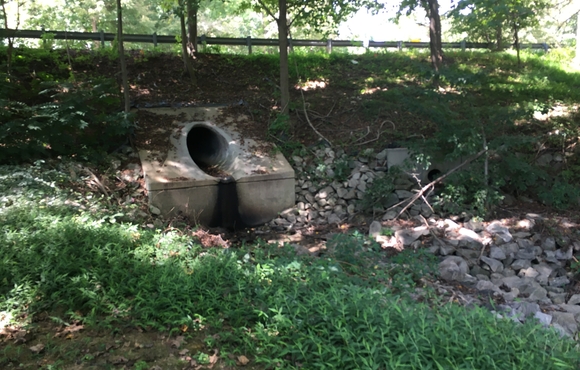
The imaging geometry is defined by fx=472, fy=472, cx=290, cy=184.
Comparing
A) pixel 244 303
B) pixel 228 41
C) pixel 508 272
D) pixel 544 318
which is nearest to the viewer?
pixel 244 303

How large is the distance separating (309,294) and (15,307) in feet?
7.94

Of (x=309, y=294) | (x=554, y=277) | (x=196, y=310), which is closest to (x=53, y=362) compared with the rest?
(x=196, y=310)

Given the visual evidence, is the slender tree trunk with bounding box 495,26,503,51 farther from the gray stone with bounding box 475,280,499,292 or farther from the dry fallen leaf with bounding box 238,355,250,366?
the dry fallen leaf with bounding box 238,355,250,366

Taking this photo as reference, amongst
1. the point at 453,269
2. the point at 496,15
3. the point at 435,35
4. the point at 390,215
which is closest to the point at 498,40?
the point at 496,15

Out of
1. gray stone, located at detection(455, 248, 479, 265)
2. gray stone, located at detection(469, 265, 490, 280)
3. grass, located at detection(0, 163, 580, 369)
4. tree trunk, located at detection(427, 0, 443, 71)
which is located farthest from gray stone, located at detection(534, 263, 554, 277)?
tree trunk, located at detection(427, 0, 443, 71)

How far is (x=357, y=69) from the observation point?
14.1 meters

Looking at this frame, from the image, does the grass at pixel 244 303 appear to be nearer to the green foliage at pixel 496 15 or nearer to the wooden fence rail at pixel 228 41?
the wooden fence rail at pixel 228 41

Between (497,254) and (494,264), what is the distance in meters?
0.32

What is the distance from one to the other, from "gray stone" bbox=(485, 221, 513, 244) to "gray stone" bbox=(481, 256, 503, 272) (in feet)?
2.18

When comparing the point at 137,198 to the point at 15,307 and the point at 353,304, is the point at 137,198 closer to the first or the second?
the point at 15,307

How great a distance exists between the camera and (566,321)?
16.6 ft

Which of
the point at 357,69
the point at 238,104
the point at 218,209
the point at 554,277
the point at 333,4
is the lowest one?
the point at 554,277

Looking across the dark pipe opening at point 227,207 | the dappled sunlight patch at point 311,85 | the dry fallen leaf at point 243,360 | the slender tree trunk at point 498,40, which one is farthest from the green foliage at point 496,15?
the dry fallen leaf at point 243,360

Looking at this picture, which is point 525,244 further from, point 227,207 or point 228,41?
point 228,41
